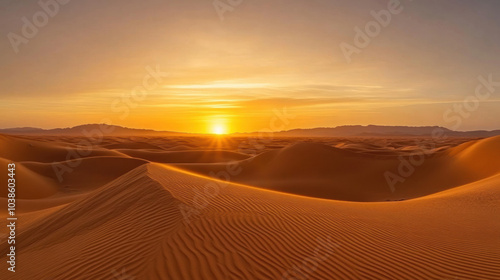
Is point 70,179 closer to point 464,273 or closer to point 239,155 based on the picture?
point 239,155

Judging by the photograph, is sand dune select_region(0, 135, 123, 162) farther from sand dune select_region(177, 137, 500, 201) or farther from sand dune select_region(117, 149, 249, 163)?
sand dune select_region(177, 137, 500, 201)

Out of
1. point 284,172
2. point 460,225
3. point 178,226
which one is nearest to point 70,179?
point 284,172

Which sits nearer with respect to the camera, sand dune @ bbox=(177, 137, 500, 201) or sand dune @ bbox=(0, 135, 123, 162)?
sand dune @ bbox=(177, 137, 500, 201)

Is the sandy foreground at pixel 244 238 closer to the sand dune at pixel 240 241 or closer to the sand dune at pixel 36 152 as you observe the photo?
the sand dune at pixel 240 241

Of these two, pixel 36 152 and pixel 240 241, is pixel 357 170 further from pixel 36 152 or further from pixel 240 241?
pixel 36 152

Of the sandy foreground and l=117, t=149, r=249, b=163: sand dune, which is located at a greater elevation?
the sandy foreground

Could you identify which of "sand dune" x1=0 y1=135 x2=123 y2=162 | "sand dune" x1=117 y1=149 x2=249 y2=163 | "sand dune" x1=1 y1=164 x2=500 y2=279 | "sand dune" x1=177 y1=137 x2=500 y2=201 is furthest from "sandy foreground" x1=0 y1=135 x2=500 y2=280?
"sand dune" x1=117 y1=149 x2=249 y2=163

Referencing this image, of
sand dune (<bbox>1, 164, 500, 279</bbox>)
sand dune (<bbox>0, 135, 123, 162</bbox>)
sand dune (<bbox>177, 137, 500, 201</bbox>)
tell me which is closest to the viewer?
sand dune (<bbox>1, 164, 500, 279</bbox>)

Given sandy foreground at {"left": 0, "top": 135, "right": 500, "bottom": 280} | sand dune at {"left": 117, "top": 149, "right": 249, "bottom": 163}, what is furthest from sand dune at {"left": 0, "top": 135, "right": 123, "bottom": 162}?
sandy foreground at {"left": 0, "top": 135, "right": 500, "bottom": 280}

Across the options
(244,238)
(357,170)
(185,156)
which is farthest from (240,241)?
(185,156)

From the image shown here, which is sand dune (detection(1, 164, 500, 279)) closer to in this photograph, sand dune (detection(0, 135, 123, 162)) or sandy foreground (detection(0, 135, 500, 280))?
sandy foreground (detection(0, 135, 500, 280))

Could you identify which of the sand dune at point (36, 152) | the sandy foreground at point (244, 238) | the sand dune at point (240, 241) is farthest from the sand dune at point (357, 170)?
the sand dune at point (36, 152)

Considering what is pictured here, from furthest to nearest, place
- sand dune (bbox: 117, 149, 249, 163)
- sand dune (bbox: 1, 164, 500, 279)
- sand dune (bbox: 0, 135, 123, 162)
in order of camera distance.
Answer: sand dune (bbox: 117, 149, 249, 163), sand dune (bbox: 0, 135, 123, 162), sand dune (bbox: 1, 164, 500, 279)

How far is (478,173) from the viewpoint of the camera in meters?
20.3
